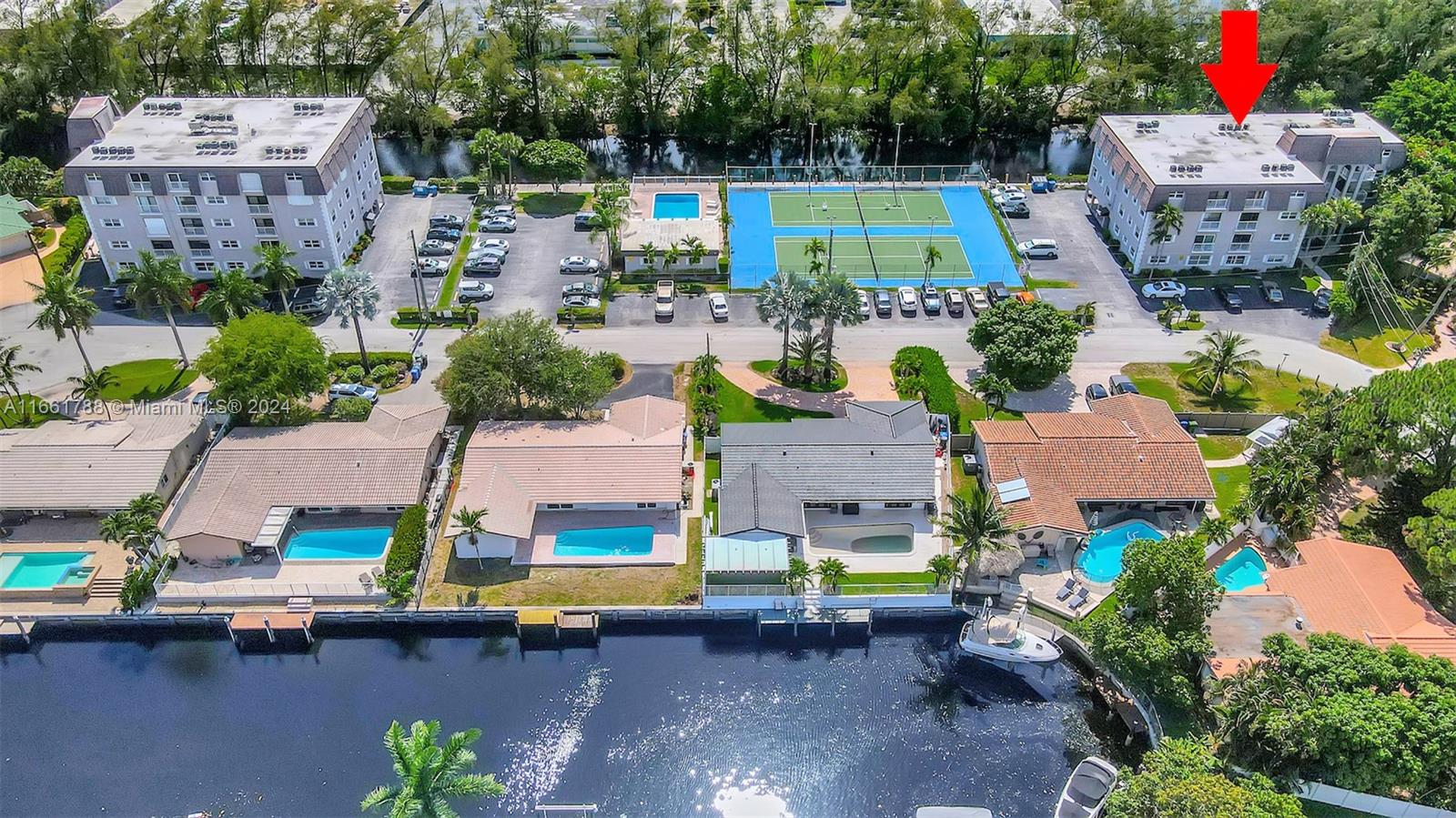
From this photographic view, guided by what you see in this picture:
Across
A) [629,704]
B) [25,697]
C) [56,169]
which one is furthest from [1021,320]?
[56,169]

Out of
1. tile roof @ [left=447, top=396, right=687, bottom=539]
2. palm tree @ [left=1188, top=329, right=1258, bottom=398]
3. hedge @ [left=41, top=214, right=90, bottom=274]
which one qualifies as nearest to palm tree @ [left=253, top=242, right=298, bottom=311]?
tile roof @ [left=447, top=396, right=687, bottom=539]

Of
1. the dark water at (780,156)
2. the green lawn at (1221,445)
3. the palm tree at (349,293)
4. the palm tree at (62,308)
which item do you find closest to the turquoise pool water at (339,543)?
the palm tree at (349,293)

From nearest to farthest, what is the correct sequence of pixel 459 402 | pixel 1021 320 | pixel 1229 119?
pixel 459 402, pixel 1021 320, pixel 1229 119

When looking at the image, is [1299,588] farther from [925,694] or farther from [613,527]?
[613,527]

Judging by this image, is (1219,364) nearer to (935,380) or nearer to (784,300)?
(935,380)

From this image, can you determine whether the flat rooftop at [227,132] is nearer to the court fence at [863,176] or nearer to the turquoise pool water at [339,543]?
the turquoise pool water at [339,543]

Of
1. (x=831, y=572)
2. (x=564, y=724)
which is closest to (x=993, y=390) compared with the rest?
(x=831, y=572)
